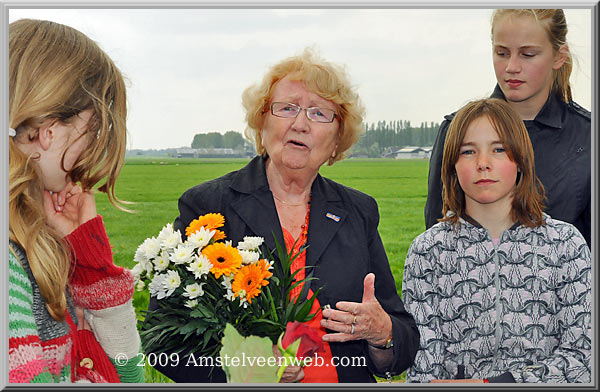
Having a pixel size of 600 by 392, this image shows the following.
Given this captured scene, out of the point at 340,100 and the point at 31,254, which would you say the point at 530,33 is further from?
the point at 31,254

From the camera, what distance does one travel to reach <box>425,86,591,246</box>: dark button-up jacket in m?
2.40

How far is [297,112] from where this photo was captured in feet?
7.82

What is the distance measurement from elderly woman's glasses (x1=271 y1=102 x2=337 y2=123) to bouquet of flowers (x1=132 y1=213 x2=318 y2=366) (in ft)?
1.93

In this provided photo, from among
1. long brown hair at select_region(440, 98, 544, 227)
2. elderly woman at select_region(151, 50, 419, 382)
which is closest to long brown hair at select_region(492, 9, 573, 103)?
long brown hair at select_region(440, 98, 544, 227)

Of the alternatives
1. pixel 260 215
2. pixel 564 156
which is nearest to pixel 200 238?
pixel 260 215

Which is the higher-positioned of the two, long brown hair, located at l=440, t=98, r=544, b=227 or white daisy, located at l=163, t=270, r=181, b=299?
long brown hair, located at l=440, t=98, r=544, b=227

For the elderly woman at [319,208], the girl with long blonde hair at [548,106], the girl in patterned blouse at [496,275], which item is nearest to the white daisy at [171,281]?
the elderly woman at [319,208]

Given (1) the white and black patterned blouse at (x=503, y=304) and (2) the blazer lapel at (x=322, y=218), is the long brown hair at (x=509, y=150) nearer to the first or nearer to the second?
(1) the white and black patterned blouse at (x=503, y=304)

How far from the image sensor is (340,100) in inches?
93.7

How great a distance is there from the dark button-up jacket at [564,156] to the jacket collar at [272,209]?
1.85 ft

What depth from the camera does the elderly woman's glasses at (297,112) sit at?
2379mm

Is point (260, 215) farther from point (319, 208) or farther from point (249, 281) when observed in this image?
point (249, 281)

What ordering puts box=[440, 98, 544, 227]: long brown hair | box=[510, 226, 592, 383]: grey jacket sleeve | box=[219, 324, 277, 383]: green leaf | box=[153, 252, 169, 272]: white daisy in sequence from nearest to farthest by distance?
box=[219, 324, 277, 383]: green leaf, box=[153, 252, 169, 272]: white daisy, box=[510, 226, 592, 383]: grey jacket sleeve, box=[440, 98, 544, 227]: long brown hair

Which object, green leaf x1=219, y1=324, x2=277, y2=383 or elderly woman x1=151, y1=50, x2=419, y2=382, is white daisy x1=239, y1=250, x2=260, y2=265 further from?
green leaf x1=219, y1=324, x2=277, y2=383
